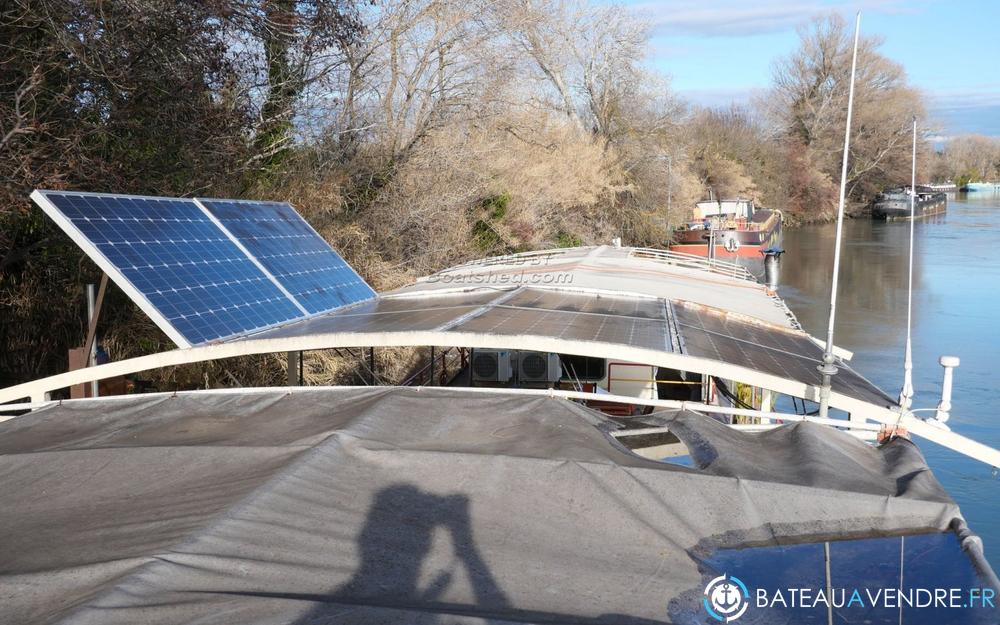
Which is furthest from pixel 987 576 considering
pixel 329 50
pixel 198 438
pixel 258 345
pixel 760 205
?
pixel 760 205

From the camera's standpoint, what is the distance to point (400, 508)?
555 centimetres

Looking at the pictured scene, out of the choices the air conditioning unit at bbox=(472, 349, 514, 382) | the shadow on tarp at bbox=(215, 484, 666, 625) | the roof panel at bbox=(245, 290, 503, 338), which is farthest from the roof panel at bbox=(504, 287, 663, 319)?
the shadow on tarp at bbox=(215, 484, 666, 625)

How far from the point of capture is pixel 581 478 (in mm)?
5984

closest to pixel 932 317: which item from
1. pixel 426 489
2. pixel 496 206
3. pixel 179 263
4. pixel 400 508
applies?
pixel 496 206

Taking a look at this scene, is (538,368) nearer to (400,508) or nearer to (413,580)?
(400,508)

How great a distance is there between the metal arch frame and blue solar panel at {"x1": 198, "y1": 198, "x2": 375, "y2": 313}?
7.94 feet

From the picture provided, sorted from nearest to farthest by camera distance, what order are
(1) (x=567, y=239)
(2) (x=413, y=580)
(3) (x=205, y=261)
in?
(2) (x=413, y=580) → (3) (x=205, y=261) → (1) (x=567, y=239)

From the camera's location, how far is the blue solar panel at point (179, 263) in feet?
29.8

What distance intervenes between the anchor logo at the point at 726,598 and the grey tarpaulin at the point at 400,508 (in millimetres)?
126

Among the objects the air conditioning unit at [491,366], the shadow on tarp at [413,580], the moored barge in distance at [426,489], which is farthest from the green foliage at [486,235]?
the shadow on tarp at [413,580]

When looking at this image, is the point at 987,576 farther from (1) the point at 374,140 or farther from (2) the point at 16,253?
(1) the point at 374,140

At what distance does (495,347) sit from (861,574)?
12.9 feet

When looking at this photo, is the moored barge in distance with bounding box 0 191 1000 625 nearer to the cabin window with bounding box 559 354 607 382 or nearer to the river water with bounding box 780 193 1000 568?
the cabin window with bounding box 559 354 607 382

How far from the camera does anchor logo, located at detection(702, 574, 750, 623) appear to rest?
189 inches
